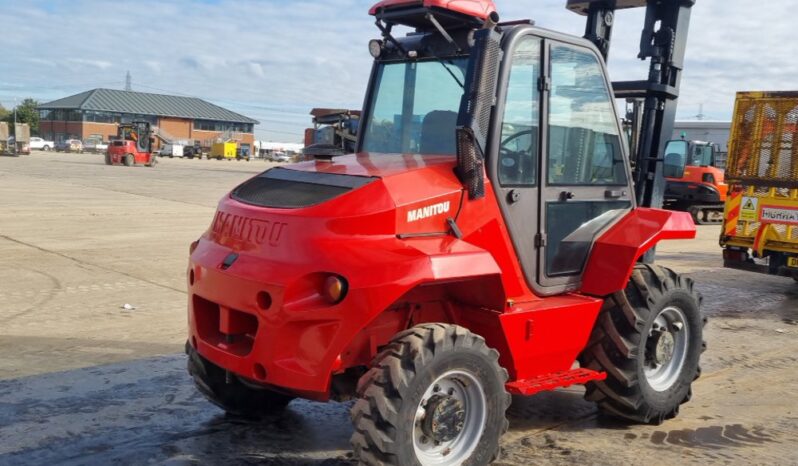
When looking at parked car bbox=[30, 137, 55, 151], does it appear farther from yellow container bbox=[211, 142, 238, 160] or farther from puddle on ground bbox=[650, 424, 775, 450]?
puddle on ground bbox=[650, 424, 775, 450]

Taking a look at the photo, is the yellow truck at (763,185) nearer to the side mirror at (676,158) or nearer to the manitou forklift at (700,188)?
the side mirror at (676,158)

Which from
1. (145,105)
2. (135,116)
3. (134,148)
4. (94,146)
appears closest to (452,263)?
(134,148)

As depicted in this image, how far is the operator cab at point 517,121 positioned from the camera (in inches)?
169

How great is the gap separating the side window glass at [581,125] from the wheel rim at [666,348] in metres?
1.02

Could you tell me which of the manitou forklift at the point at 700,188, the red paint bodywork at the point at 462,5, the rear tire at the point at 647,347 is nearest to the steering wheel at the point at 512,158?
the red paint bodywork at the point at 462,5

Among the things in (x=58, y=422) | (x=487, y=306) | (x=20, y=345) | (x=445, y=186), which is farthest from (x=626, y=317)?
(x=20, y=345)

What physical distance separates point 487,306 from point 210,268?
59.7 inches

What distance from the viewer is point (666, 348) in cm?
536

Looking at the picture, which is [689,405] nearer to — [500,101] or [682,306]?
[682,306]

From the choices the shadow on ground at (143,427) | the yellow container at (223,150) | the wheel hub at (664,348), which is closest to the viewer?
the shadow on ground at (143,427)

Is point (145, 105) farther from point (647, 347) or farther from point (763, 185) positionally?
point (647, 347)

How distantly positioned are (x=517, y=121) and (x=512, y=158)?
0.21m

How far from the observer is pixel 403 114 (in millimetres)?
4930

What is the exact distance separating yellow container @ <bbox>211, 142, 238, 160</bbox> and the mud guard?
2825 inches
